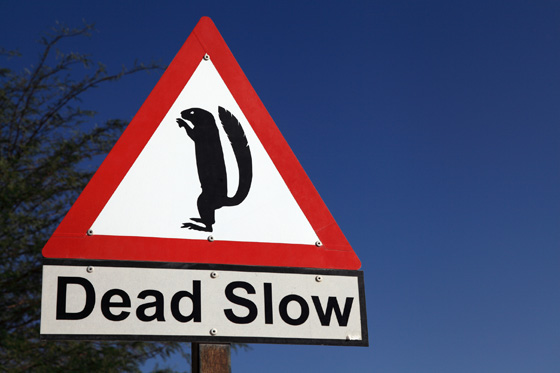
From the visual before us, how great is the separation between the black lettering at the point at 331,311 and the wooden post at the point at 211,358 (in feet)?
0.87

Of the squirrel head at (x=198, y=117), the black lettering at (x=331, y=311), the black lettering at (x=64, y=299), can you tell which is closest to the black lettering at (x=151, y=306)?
the black lettering at (x=64, y=299)

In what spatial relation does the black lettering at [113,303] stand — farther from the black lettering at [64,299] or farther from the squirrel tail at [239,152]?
A: the squirrel tail at [239,152]

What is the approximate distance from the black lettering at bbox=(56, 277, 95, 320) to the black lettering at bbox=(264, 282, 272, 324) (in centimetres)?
44

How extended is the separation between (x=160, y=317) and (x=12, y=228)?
385 centimetres

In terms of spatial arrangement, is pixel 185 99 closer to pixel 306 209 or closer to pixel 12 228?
pixel 306 209

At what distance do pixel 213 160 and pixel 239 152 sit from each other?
0.09 meters

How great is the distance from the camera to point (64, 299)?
160 cm

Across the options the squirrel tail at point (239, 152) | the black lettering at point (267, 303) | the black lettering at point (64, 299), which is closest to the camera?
the black lettering at point (64, 299)

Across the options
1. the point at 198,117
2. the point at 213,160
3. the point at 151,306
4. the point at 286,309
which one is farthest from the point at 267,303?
the point at 198,117

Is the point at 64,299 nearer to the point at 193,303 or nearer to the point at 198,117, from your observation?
the point at 193,303

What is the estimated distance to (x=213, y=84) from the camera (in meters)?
1.98

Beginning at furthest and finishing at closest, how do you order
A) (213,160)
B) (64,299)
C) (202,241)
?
1. (213,160)
2. (202,241)
3. (64,299)

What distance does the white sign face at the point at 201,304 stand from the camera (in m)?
1.61

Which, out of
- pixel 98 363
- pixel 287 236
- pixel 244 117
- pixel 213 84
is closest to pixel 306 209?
pixel 287 236
